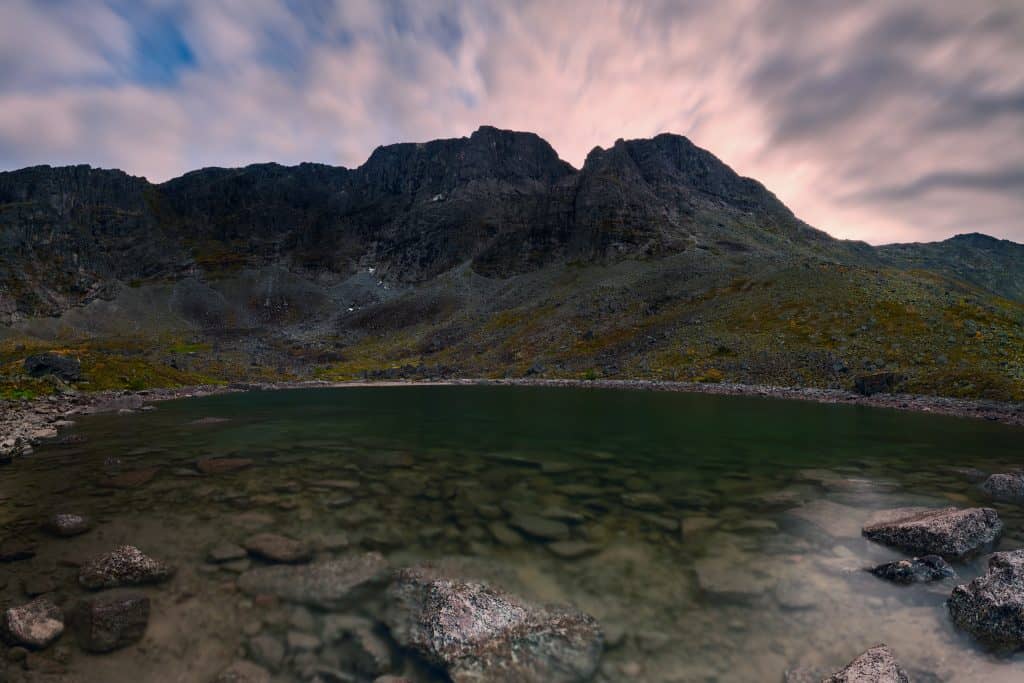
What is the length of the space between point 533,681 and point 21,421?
50.8 meters

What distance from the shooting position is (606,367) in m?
86.1

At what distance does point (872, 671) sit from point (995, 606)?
3.91 m

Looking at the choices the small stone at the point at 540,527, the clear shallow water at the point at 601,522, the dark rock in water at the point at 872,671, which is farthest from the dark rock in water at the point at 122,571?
the dark rock in water at the point at 872,671

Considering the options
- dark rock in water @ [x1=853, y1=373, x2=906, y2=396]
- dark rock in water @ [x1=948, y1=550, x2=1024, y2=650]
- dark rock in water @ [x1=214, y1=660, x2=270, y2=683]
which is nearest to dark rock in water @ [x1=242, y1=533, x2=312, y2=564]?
dark rock in water @ [x1=214, y1=660, x2=270, y2=683]

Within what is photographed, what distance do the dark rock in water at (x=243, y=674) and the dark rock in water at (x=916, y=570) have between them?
13.9 metres

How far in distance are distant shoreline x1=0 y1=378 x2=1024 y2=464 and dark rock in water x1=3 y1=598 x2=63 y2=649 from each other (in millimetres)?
21635

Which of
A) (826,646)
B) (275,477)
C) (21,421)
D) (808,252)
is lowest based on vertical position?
(21,421)

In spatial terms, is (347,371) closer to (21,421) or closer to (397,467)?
(21,421)

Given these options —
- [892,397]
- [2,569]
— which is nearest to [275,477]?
[2,569]

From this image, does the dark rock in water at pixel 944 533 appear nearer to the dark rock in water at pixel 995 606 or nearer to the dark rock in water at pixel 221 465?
the dark rock in water at pixel 995 606

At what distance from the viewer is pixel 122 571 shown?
10742 mm

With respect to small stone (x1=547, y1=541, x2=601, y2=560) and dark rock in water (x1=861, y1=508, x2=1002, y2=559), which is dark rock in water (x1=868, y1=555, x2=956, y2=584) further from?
small stone (x1=547, y1=541, x2=601, y2=560)

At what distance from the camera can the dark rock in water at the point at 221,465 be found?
70.5 feet

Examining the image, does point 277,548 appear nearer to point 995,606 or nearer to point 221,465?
point 221,465
